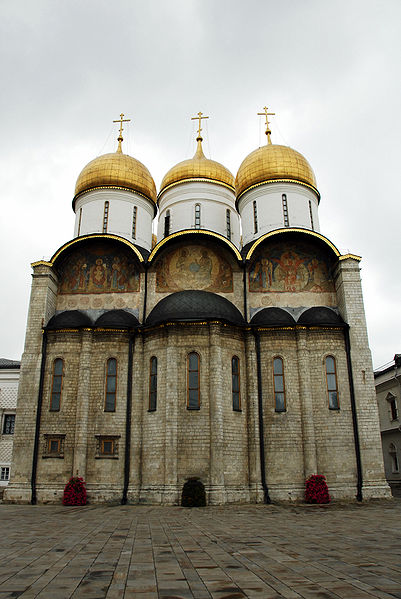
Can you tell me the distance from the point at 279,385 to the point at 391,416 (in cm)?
1048

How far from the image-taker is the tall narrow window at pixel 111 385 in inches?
619

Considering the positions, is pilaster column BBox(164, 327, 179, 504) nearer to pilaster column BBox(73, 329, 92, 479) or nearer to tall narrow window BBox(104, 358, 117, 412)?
tall narrow window BBox(104, 358, 117, 412)

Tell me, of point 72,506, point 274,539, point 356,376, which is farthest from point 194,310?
point 274,539

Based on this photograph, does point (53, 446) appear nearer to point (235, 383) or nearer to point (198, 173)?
point (235, 383)

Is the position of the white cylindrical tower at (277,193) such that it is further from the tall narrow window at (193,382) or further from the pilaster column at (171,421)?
the pilaster column at (171,421)

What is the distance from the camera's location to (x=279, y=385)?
1588 centimetres

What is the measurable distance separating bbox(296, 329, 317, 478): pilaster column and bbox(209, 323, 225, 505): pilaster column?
271 centimetres

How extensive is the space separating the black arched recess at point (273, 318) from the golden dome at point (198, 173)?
25.6 ft

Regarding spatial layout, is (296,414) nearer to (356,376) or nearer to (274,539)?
(356,376)

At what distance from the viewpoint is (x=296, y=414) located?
15500 mm

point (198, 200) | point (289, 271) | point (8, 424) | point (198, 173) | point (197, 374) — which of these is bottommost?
point (8, 424)

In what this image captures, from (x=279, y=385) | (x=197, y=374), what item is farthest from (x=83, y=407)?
(x=279, y=385)

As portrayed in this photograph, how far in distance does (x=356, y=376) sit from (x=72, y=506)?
9554 mm

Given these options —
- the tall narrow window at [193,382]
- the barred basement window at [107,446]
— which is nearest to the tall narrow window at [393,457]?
the tall narrow window at [193,382]
